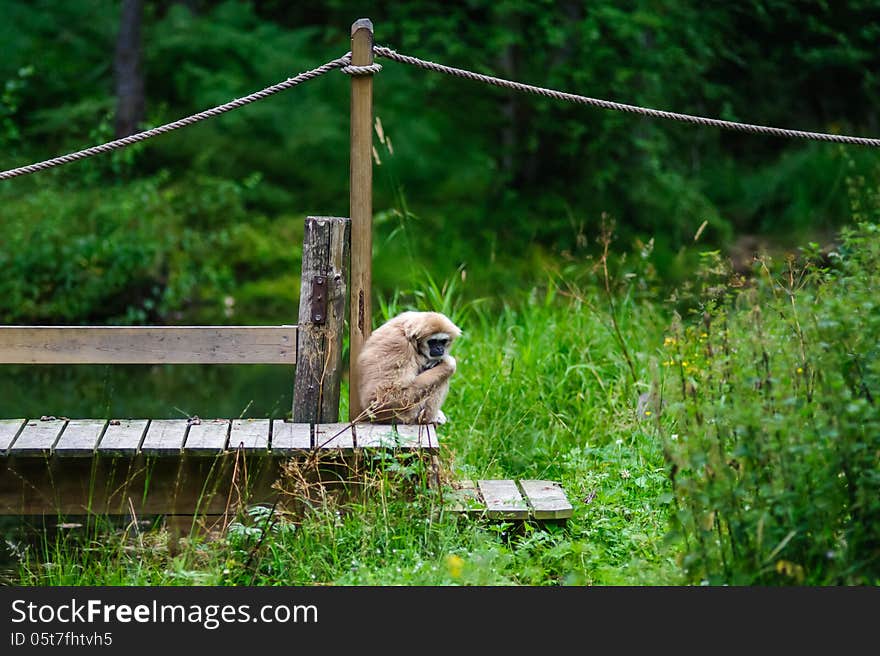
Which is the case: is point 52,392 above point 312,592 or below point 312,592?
below

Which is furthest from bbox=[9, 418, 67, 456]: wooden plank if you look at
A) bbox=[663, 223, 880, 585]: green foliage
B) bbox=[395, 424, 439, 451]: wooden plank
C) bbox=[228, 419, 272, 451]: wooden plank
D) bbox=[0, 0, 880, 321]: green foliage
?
bbox=[0, 0, 880, 321]: green foliage

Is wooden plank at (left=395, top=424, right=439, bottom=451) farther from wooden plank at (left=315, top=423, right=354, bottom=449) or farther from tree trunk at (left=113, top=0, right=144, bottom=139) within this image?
tree trunk at (left=113, top=0, right=144, bottom=139)

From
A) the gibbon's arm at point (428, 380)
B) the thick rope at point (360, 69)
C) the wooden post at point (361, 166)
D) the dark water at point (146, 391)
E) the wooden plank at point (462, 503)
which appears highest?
the thick rope at point (360, 69)

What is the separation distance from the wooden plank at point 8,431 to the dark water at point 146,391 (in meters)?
3.05

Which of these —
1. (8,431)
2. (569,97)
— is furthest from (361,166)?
(8,431)

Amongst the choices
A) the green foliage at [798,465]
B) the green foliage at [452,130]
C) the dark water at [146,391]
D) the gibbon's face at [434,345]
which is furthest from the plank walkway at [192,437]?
the green foliage at [452,130]

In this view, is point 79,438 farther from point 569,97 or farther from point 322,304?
point 569,97

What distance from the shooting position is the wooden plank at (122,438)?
15.6 feet

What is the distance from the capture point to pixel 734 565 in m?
3.66

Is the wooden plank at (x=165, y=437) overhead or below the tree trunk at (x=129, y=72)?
below

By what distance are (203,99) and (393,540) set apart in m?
A: 12.5

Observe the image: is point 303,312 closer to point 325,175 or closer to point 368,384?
point 368,384

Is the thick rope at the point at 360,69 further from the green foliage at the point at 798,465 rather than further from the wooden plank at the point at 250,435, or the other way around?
the green foliage at the point at 798,465

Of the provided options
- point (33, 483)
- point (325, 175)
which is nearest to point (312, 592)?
point (33, 483)
